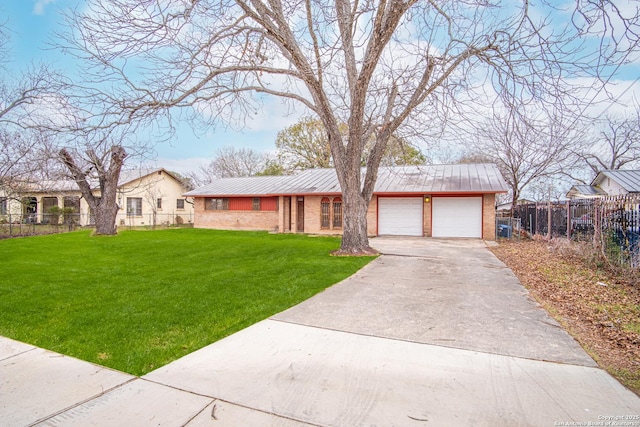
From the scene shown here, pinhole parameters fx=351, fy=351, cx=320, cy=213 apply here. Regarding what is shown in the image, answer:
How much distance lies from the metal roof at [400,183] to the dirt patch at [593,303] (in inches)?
281

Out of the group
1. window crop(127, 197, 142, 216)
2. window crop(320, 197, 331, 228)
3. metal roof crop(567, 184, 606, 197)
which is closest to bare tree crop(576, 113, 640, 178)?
metal roof crop(567, 184, 606, 197)

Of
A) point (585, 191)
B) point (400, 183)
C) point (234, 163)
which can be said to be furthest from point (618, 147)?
point (234, 163)

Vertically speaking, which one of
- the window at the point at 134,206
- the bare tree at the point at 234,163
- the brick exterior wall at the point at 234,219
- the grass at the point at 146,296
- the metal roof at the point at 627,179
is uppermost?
the bare tree at the point at 234,163

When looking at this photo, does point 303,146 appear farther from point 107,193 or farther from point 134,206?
point 107,193

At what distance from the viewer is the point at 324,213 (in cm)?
1964

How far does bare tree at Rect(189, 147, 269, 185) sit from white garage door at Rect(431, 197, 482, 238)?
26578mm

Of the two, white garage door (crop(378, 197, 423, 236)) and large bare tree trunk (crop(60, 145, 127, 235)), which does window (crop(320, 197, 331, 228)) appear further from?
large bare tree trunk (crop(60, 145, 127, 235))

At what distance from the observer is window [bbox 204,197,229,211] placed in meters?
23.1

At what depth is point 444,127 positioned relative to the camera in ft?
33.3

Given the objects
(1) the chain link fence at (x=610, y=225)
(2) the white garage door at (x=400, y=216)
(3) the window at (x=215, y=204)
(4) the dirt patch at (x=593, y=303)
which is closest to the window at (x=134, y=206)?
(3) the window at (x=215, y=204)

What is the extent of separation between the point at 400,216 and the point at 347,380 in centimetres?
1602

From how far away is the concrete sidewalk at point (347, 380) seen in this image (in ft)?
8.06

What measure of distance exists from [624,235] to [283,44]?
8.78 meters

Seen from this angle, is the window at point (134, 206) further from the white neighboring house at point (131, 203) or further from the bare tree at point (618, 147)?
the bare tree at point (618, 147)
